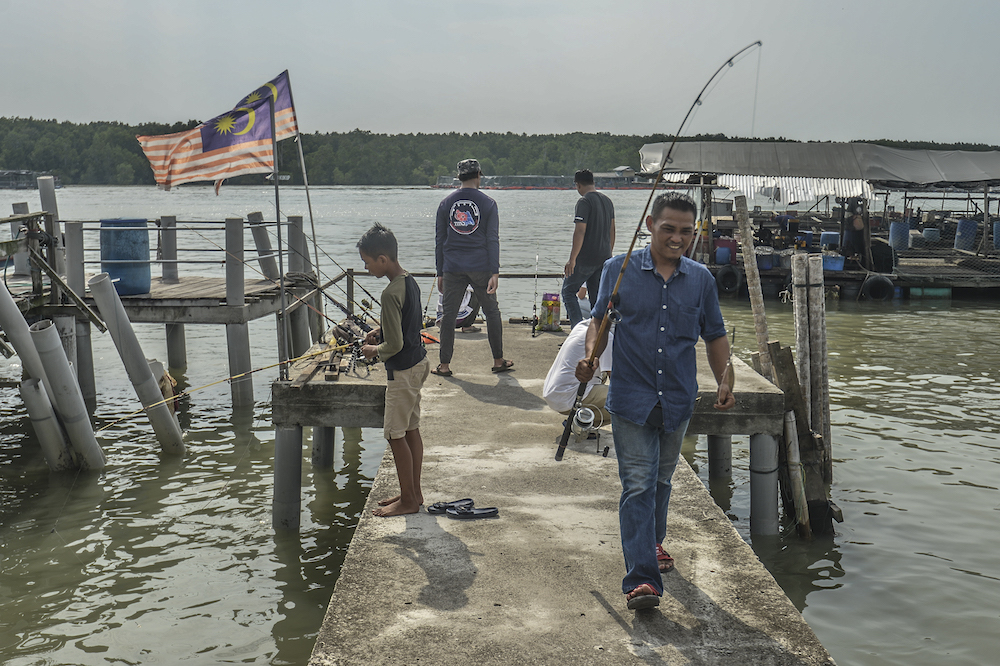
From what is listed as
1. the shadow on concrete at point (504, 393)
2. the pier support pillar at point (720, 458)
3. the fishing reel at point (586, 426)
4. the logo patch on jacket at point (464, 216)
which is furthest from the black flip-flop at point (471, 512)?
the pier support pillar at point (720, 458)

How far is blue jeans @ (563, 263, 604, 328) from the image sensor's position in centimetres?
931

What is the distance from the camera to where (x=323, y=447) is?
10.3 metres

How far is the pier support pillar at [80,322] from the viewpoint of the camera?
12.5 m

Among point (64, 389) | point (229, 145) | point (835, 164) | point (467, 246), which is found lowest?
point (64, 389)

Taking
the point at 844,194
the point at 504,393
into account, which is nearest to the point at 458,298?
the point at 504,393

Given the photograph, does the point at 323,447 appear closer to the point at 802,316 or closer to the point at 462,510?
the point at 462,510

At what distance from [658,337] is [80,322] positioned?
36.2 feet

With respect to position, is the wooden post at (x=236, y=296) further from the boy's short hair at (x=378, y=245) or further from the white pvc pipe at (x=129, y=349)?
the boy's short hair at (x=378, y=245)

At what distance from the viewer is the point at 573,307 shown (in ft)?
31.0

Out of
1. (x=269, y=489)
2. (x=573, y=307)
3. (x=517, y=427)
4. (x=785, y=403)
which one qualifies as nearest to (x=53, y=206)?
(x=269, y=489)

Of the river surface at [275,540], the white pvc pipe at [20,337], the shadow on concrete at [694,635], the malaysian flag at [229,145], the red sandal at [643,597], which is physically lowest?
the river surface at [275,540]

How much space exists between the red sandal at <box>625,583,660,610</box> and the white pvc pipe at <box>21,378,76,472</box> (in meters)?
7.35

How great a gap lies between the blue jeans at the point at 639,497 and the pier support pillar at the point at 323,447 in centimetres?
664

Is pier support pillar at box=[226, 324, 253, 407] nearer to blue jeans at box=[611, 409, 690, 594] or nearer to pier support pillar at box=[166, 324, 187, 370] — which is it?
pier support pillar at box=[166, 324, 187, 370]
